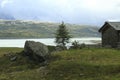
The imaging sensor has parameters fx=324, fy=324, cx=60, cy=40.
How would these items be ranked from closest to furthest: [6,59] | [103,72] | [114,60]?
[103,72] → [114,60] → [6,59]

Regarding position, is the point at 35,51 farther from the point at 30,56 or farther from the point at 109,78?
the point at 109,78

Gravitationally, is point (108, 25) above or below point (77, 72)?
above

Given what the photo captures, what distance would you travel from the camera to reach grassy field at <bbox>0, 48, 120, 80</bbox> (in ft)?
136

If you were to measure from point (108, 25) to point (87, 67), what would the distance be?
37813mm

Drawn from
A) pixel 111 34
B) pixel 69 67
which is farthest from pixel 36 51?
pixel 111 34

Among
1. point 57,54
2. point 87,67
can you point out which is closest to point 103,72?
point 87,67

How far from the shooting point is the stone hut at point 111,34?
7631 cm

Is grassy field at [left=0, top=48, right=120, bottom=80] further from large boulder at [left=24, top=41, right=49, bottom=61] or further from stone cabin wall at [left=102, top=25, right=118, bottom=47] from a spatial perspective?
stone cabin wall at [left=102, top=25, right=118, bottom=47]

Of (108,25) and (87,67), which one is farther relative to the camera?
(108,25)

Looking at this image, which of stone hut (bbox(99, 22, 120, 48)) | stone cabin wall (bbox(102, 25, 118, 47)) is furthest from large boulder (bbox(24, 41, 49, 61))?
stone cabin wall (bbox(102, 25, 118, 47))

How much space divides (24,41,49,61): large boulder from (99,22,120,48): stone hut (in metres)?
24.7

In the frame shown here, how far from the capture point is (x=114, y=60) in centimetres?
4812

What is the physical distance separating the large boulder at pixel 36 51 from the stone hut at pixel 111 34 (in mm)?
24697

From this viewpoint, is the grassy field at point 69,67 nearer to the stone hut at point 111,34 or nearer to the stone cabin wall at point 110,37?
the stone hut at point 111,34
